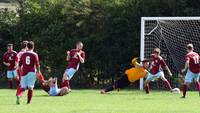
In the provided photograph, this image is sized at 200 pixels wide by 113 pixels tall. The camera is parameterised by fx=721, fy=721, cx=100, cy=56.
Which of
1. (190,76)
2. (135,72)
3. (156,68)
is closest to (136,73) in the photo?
(135,72)

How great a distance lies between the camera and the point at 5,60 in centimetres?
3241

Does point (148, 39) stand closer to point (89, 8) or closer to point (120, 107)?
point (89, 8)

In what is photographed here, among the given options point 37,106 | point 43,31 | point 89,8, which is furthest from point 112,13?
point 37,106

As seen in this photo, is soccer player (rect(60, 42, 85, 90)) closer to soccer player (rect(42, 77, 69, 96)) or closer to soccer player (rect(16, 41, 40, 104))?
soccer player (rect(42, 77, 69, 96))

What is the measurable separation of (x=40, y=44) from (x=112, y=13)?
391cm

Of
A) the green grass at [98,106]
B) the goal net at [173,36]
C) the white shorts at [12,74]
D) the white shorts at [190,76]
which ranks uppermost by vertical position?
the goal net at [173,36]

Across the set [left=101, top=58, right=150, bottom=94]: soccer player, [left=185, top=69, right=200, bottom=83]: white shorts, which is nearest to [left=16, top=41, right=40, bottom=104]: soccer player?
[left=101, top=58, right=150, bottom=94]: soccer player

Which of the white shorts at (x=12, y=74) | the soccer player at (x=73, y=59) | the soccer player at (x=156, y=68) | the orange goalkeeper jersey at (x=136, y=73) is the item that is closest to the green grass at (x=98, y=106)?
the orange goalkeeper jersey at (x=136, y=73)

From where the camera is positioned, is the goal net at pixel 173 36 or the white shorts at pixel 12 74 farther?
the white shorts at pixel 12 74

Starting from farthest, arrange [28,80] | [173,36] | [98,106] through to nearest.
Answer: [173,36], [28,80], [98,106]

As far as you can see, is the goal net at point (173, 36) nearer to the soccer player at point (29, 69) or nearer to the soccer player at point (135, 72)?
the soccer player at point (135, 72)

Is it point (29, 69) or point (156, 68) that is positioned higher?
point (29, 69)

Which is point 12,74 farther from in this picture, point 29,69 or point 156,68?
point 29,69

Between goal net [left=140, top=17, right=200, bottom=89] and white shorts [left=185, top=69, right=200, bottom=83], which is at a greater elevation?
goal net [left=140, top=17, right=200, bottom=89]
